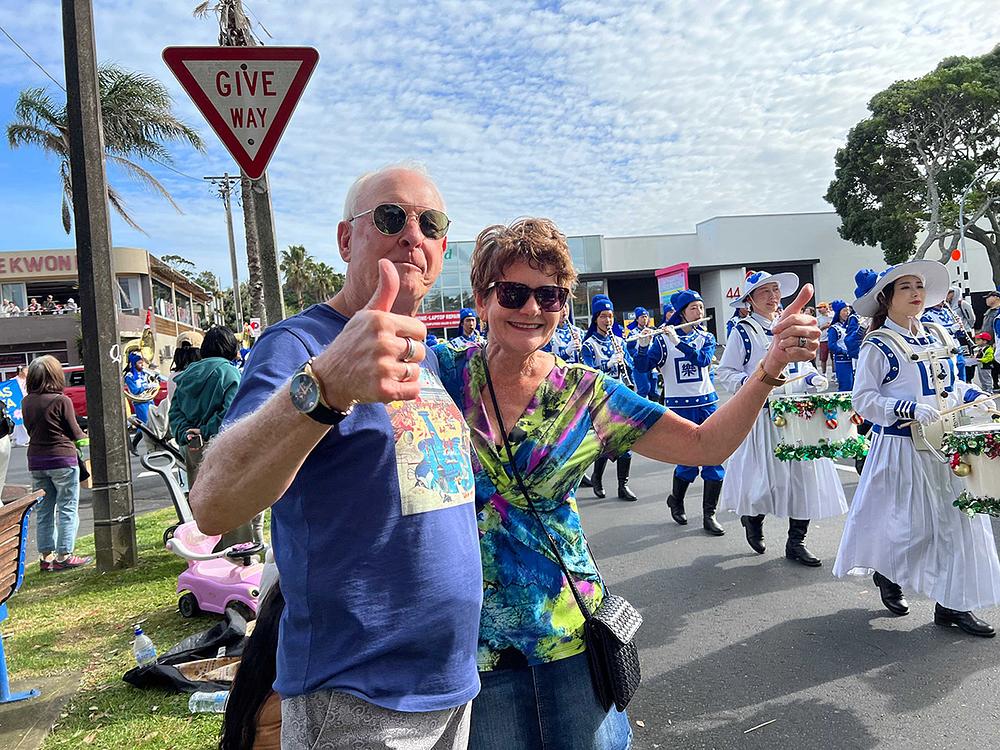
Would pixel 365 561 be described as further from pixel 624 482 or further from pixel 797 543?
pixel 624 482

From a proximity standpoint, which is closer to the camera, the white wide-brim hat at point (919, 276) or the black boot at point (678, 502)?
the white wide-brim hat at point (919, 276)

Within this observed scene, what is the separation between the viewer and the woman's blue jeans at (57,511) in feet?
21.6

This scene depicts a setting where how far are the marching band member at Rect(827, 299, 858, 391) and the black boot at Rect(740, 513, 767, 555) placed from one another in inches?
272

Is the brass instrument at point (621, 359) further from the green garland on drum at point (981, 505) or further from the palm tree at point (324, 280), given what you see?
the palm tree at point (324, 280)

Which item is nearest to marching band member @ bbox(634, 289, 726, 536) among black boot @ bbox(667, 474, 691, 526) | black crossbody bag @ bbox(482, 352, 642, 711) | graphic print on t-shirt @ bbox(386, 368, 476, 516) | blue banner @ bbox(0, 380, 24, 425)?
black boot @ bbox(667, 474, 691, 526)

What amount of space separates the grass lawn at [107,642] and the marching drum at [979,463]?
3688 mm

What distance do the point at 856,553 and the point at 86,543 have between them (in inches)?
302

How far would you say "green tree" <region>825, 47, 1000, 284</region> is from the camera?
100 ft

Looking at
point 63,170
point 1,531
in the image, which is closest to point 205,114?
point 1,531

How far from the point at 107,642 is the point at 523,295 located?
419cm

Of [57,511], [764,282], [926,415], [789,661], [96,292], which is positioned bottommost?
[789,661]

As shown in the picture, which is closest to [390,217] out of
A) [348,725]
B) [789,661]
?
[348,725]

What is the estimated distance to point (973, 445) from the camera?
3.14 meters

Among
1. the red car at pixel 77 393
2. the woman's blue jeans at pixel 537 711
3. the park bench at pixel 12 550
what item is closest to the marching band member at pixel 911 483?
the woman's blue jeans at pixel 537 711
